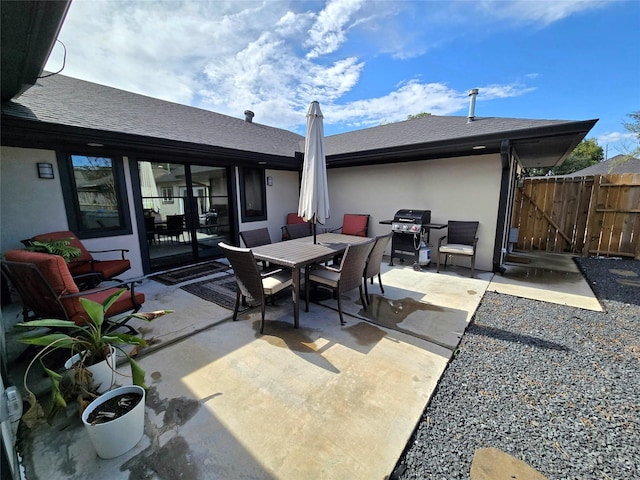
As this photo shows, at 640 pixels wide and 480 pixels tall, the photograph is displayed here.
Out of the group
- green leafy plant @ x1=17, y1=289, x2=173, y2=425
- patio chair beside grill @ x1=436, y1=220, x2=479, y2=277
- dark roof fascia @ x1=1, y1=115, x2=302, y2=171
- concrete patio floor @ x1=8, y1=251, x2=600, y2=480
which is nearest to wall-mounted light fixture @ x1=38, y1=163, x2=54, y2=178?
dark roof fascia @ x1=1, y1=115, x2=302, y2=171

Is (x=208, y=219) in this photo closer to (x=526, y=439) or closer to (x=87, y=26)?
(x=87, y=26)

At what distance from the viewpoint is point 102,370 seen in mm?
1855

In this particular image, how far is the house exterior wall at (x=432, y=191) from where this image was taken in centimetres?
531

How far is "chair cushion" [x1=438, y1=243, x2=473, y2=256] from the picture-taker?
4939mm

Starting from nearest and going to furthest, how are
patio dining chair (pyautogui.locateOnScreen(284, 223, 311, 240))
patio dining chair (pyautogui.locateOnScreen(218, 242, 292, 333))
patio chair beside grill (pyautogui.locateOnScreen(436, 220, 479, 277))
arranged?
patio dining chair (pyautogui.locateOnScreen(218, 242, 292, 333)) → patio dining chair (pyautogui.locateOnScreen(284, 223, 311, 240)) → patio chair beside grill (pyautogui.locateOnScreen(436, 220, 479, 277))

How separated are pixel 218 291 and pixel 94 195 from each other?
110 inches

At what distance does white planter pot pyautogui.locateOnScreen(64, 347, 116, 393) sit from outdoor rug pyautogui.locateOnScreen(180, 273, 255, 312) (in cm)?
172

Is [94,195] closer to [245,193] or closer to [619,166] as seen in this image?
[245,193]

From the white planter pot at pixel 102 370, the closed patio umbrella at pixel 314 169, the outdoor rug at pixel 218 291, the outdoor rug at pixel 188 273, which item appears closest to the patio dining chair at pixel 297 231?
the closed patio umbrella at pixel 314 169

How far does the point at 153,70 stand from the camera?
6008 millimetres

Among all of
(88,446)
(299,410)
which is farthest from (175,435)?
(299,410)

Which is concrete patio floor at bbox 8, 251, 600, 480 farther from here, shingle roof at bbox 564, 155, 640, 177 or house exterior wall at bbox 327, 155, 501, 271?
shingle roof at bbox 564, 155, 640, 177

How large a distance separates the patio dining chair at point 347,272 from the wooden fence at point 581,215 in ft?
21.2

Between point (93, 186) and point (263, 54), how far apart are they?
4876mm
